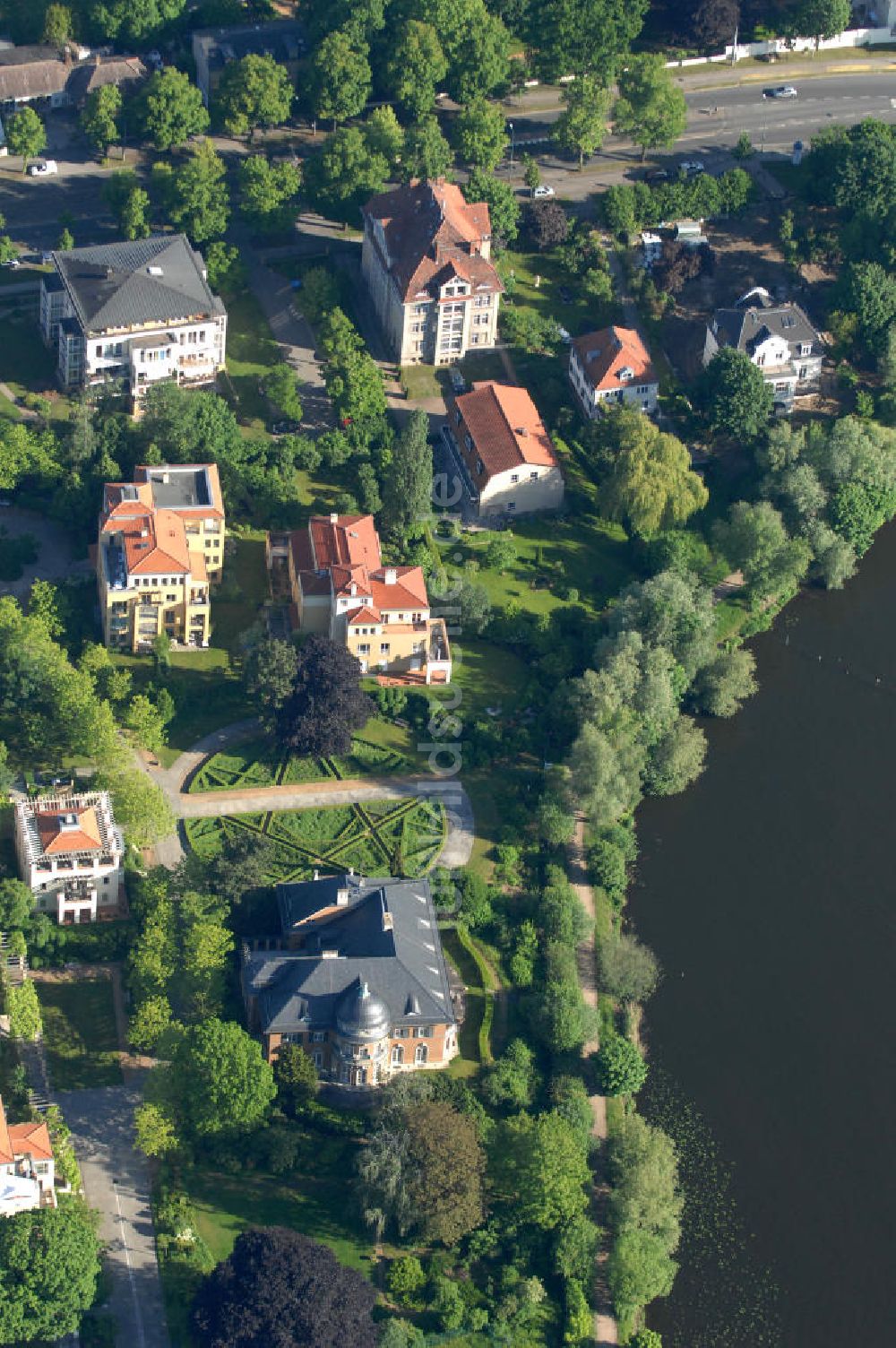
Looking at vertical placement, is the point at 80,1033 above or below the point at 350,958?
below

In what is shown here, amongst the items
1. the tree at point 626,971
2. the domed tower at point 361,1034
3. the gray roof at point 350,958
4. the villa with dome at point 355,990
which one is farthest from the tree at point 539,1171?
the tree at point 626,971

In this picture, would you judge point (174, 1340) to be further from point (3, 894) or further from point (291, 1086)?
point (3, 894)

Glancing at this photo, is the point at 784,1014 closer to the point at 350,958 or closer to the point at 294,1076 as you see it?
the point at 350,958

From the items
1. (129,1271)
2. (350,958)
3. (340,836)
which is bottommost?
(129,1271)

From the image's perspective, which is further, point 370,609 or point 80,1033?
point 370,609

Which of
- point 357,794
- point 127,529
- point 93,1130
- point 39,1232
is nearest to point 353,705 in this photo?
point 357,794

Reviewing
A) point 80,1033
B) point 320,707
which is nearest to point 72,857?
point 80,1033

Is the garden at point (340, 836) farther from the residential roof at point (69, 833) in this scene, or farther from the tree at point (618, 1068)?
the tree at point (618, 1068)
